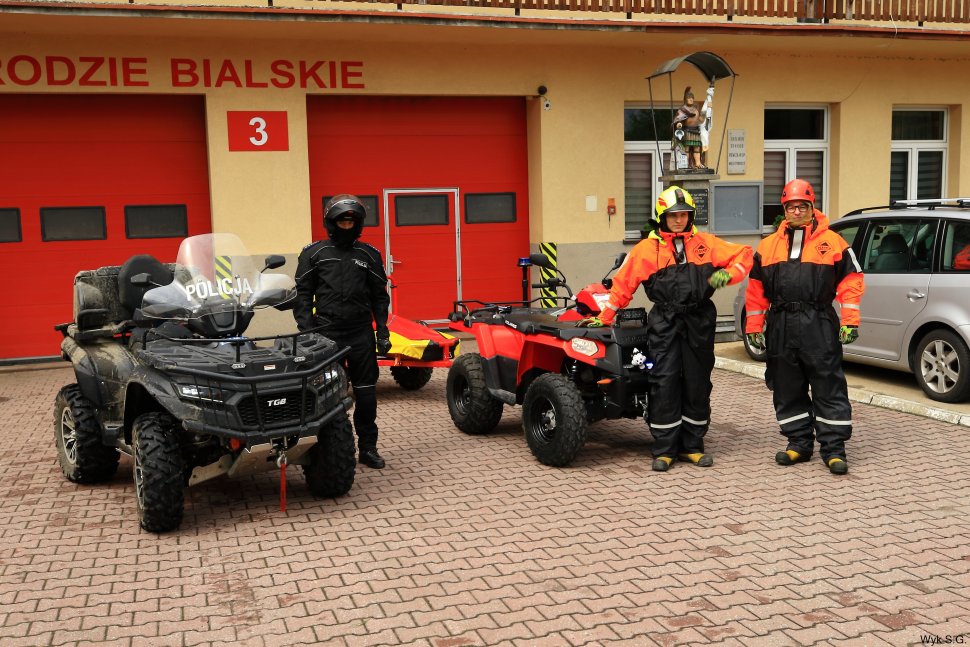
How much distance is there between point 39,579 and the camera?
4836 millimetres

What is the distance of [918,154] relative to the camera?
1581cm

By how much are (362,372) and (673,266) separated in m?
2.30

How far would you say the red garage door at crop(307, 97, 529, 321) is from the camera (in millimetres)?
13273

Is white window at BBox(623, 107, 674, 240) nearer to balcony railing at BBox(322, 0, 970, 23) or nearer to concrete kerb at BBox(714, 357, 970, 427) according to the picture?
balcony railing at BBox(322, 0, 970, 23)

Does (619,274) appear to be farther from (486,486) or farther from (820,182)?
(820,182)

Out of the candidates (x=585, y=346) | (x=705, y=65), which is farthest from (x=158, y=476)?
(x=705, y=65)

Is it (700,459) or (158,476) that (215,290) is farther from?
(700,459)

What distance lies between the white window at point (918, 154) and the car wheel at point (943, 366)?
784 cm

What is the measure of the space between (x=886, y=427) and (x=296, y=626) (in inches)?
217

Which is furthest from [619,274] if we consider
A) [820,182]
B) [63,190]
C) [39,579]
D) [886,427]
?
[820,182]

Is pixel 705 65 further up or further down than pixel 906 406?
further up

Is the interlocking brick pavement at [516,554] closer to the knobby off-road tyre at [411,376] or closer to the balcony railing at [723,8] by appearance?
the knobby off-road tyre at [411,376]

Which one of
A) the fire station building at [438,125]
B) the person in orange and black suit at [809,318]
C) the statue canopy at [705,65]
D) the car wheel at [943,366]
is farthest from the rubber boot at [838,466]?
the fire station building at [438,125]

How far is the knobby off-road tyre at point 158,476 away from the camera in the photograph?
210 inches
